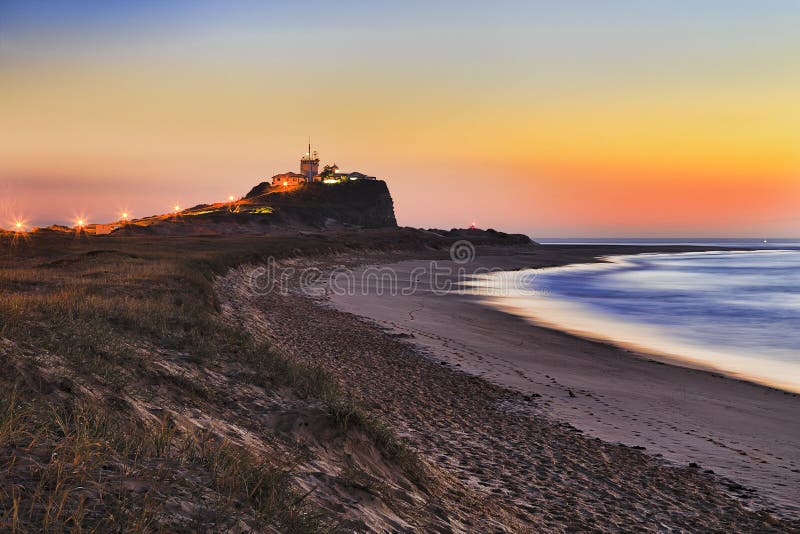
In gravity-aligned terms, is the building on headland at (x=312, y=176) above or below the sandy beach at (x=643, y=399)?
above


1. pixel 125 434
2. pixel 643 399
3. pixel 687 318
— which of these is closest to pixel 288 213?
pixel 687 318

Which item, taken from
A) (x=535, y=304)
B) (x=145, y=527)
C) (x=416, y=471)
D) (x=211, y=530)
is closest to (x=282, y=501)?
(x=211, y=530)

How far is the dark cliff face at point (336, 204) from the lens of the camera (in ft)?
462

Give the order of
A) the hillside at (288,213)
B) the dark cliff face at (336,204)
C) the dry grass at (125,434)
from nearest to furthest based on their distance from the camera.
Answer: the dry grass at (125,434), the hillside at (288,213), the dark cliff face at (336,204)

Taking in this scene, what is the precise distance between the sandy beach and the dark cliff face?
116 metres

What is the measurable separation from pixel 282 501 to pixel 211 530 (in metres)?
0.81

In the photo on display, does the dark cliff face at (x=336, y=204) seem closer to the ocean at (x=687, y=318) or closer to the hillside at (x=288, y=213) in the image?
the hillside at (x=288, y=213)

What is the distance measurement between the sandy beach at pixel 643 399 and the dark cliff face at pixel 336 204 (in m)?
116

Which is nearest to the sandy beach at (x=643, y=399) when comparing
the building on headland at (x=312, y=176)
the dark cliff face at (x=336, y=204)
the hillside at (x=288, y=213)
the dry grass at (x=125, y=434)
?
the dry grass at (x=125, y=434)

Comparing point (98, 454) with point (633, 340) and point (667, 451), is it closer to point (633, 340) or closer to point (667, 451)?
point (667, 451)

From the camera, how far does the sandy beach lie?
887 centimetres

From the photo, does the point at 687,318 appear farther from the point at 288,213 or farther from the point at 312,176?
the point at 312,176

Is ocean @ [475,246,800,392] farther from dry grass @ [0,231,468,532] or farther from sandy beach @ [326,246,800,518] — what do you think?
dry grass @ [0,231,468,532]

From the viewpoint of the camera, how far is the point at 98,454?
4297 millimetres
